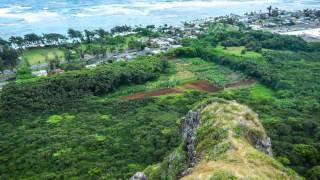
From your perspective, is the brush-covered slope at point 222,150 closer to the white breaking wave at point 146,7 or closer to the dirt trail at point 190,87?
the dirt trail at point 190,87

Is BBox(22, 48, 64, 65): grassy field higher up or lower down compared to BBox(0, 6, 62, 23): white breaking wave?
lower down

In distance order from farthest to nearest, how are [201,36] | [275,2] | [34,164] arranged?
[275,2], [201,36], [34,164]

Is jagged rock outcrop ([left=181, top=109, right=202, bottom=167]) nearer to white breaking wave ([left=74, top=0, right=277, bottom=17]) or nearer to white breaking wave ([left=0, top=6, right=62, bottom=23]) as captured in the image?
white breaking wave ([left=0, top=6, right=62, bottom=23])

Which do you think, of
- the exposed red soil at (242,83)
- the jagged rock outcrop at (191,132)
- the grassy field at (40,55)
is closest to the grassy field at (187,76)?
the exposed red soil at (242,83)

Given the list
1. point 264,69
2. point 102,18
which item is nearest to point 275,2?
point 102,18

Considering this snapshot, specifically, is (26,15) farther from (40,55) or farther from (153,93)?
(153,93)

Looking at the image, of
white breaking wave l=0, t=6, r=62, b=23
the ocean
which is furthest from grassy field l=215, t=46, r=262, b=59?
white breaking wave l=0, t=6, r=62, b=23

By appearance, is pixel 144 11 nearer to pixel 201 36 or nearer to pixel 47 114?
pixel 201 36

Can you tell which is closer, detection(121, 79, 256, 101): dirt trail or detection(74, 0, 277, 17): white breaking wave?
detection(121, 79, 256, 101): dirt trail
